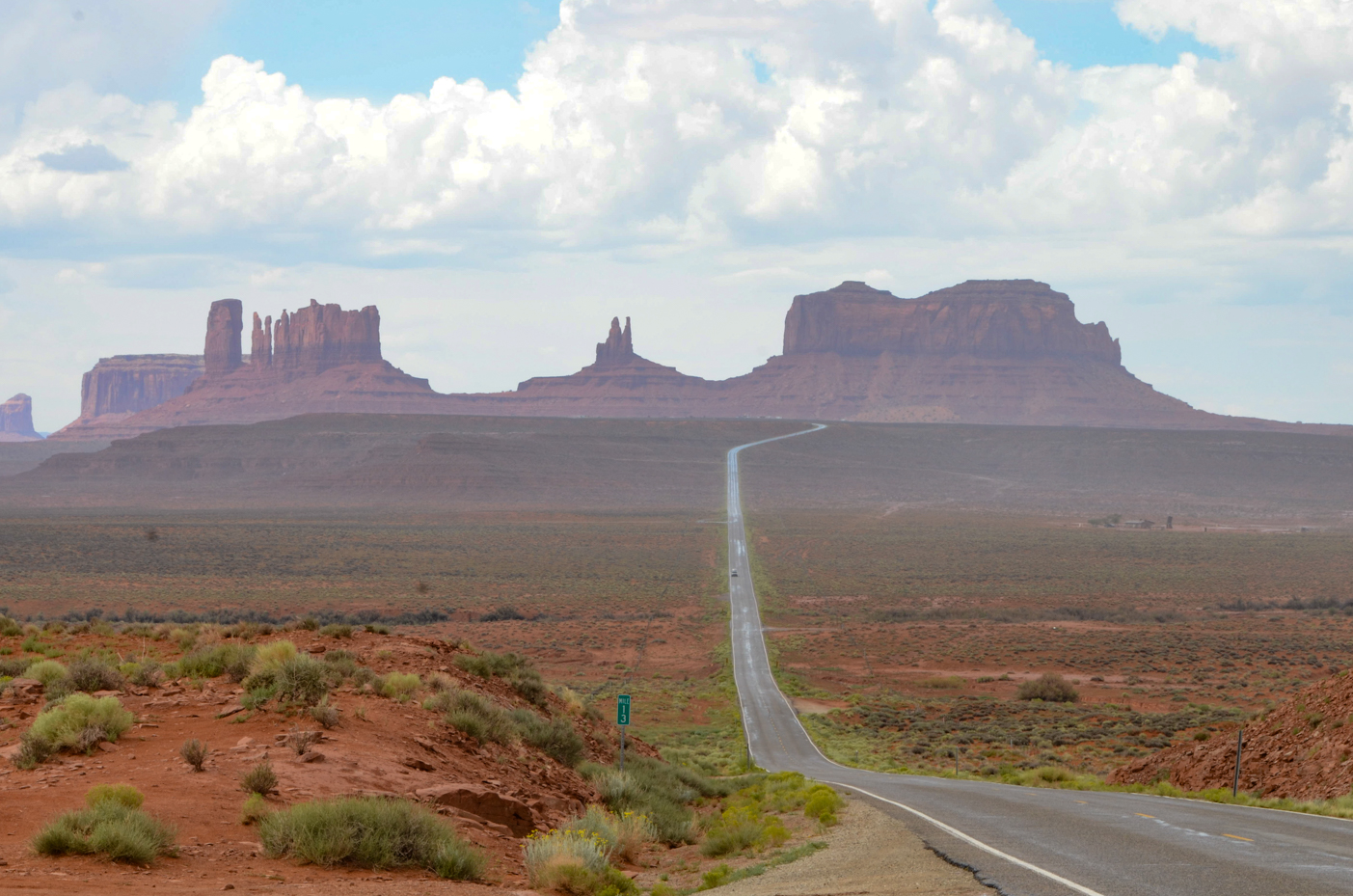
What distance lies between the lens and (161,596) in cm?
5422

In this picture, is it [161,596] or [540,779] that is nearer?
[540,779]

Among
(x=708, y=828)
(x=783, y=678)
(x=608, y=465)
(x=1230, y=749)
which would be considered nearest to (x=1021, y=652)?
(x=783, y=678)

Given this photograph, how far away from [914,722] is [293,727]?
79.8 ft

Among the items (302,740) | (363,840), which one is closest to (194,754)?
(302,740)

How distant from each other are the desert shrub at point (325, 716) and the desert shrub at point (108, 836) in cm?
385

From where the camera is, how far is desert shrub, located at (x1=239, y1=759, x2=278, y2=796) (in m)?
11.1

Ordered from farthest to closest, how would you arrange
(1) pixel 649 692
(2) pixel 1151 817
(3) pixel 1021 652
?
(3) pixel 1021 652, (1) pixel 649 692, (2) pixel 1151 817

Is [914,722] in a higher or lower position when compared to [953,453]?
lower

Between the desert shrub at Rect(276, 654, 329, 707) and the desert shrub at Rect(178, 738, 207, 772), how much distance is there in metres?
2.21

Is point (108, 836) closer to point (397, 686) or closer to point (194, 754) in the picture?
point (194, 754)

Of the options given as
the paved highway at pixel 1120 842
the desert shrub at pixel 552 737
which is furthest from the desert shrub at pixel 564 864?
the desert shrub at pixel 552 737

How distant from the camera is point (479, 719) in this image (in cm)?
1561

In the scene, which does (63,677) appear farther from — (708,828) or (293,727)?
(708,828)

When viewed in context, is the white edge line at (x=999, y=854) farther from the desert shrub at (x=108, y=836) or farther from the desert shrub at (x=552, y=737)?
the desert shrub at (x=108, y=836)
